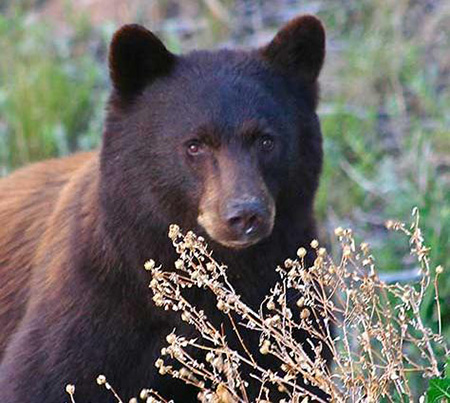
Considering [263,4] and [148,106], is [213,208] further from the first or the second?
[263,4]

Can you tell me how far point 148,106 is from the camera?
531cm

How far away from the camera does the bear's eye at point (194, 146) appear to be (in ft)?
16.9

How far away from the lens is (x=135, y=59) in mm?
5305

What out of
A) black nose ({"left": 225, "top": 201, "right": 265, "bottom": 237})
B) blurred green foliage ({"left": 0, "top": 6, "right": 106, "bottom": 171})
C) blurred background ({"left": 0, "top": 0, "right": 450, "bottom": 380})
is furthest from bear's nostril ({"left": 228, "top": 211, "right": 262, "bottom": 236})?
blurred green foliage ({"left": 0, "top": 6, "right": 106, "bottom": 171})

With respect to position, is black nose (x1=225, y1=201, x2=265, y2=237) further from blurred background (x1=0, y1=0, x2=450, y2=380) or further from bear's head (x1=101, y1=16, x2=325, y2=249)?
blurred background (x1=0, y1=0, x2=450, y2=380)

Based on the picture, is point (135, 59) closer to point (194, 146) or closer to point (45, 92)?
point (194, 146)

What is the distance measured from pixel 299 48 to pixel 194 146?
0.62 metres

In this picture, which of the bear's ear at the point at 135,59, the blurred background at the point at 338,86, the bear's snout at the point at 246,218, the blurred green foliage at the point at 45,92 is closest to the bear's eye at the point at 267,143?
the bear's snout at the point at 246,218

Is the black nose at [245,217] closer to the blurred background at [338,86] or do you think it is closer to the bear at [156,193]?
the bear at [156,193]

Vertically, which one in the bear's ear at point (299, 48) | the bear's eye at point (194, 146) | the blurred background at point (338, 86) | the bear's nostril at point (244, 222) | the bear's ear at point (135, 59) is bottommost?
the blurred background at point (338, 86)

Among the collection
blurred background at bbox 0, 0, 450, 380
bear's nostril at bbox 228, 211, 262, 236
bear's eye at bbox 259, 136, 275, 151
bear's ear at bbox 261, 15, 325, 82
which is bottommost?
blurred background at bbox 0, 0, 450, 380

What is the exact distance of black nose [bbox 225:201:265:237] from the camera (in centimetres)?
487

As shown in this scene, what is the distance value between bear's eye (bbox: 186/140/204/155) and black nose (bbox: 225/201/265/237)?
33 cm

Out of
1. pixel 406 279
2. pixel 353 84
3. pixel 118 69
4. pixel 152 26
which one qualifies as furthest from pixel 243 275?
pixel 152 26
